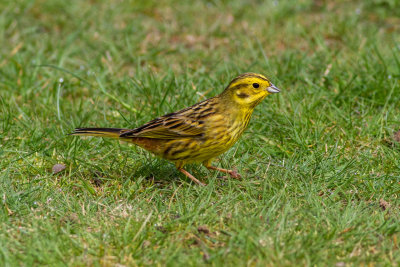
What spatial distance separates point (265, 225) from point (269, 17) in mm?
5387

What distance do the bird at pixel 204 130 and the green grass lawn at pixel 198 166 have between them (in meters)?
0.27

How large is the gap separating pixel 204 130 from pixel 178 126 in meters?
0.30

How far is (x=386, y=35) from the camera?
8.79 metres

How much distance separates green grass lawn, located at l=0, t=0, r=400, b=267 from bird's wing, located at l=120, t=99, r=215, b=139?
0.41 metres

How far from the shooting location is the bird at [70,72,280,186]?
5.42 meters

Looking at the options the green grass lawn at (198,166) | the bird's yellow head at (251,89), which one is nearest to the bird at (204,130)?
the bird's yellow head at (251,89)

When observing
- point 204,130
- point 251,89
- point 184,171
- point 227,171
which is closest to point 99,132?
point 184,171

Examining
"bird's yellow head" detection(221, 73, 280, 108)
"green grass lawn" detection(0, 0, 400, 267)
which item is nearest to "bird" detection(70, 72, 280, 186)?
"bird's yellow head" detection(221, 73, 280, 108)

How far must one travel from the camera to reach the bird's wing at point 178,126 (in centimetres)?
549

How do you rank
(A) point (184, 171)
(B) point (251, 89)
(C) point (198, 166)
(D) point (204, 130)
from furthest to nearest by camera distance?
1. (C) point (198, 166)
2. (A) point (184, 171)
3. (B) point (251, 89)
4. (D) point (204, 130)

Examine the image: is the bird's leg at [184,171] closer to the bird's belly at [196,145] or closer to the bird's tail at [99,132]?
the bird's belly at [196,145]

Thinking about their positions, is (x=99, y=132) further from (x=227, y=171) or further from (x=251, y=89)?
(x=251, y=89)

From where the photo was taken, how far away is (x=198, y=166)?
6051 millimetres

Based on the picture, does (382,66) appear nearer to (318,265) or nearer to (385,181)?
(385,181)
